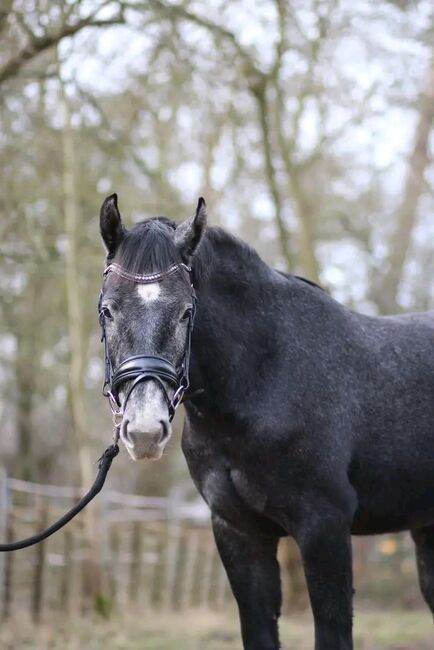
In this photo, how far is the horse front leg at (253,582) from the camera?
13.4 feet

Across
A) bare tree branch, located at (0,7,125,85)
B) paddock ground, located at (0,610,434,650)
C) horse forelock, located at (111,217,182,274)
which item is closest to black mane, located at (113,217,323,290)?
horse forelock, located at (111,217,182,274)

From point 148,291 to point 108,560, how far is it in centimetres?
959

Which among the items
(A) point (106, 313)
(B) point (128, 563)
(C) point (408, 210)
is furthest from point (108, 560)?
(A) point (106, 313)

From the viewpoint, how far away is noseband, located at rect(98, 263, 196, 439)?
A: 3.21 m

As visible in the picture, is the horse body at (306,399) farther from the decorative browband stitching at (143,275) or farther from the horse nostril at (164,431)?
the horse nostril at (164,431)

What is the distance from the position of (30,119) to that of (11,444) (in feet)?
47.4

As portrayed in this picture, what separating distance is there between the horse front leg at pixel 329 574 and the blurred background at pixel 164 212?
493 cm

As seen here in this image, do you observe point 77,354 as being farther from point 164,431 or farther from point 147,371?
point 164,431

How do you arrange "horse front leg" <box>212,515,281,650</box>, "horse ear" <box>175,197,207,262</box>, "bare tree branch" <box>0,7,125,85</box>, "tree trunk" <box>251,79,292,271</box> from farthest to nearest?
1. "tree trunk" <box>251,79,292,271</box>
2. "bare tree branch" <box>0,7,125,85</box>
3. "horse front leg" <box>212,515,281,650</box>
4. "horse ear" <box>175,197,207,262</box>

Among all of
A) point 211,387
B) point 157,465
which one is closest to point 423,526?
point 211,387

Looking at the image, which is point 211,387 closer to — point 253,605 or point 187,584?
point 253,605

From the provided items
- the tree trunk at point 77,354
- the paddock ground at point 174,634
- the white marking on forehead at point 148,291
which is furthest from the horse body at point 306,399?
the tree trunk at point 77,354

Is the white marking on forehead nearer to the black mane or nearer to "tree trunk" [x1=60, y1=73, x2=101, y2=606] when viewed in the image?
the black mane

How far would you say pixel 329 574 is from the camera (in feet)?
12.3
